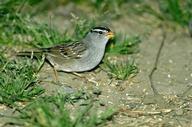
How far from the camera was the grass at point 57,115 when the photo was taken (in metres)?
5.14

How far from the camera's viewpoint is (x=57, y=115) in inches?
205

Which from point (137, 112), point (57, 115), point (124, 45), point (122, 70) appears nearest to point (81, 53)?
point (122, 70)

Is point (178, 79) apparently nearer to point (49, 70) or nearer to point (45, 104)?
point (49, 70)

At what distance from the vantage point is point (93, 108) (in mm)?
5895

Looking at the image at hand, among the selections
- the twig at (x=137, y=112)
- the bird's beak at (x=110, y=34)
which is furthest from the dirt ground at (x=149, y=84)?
the bird's beak at (x=110, y=34)

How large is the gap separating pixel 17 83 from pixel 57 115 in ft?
3.20

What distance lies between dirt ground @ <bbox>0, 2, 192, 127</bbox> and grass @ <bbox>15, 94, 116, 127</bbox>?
0.72 feet

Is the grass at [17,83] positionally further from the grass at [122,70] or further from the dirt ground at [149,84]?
the grass at [122,70]

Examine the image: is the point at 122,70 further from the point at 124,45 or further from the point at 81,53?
the point at 124,45

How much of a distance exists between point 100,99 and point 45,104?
1003mm

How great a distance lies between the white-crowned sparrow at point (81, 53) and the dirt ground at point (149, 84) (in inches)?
6.1

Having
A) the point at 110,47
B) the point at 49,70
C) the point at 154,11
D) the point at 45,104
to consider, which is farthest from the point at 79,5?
the point at 45,104

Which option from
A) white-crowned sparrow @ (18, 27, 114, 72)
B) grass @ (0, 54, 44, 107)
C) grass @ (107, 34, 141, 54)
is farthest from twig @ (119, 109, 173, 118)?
grass @ (107, 34, 141, 54)

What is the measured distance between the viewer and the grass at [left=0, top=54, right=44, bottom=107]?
19.4ft
